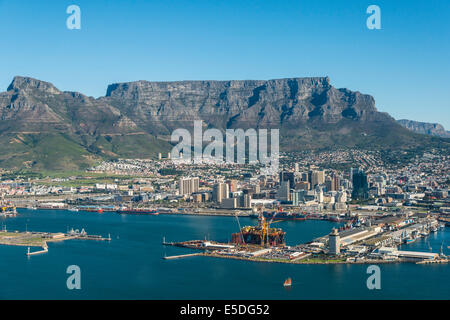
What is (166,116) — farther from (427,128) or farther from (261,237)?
(261,237)

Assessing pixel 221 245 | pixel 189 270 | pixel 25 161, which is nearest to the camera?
pixel 189 270

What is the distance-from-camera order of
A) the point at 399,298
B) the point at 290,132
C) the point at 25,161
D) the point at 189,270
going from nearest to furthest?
the point at 399,298
the point at 189,270
the point at 25,161
the point at 290,132

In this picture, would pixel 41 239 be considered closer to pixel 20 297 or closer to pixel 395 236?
pixel 20 297

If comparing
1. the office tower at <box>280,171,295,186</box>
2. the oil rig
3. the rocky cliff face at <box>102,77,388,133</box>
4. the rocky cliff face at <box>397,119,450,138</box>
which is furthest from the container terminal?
the rocky cliff face at <box>397,119,450,138</box>

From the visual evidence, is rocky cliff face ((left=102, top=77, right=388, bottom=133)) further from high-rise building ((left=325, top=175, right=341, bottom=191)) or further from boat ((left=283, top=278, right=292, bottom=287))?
boat ((left=283, top=278, right=292, bottom=287))

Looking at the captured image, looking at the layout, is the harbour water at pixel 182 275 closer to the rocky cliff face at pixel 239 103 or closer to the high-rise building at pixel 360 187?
the high-rise building at pixel 360 187

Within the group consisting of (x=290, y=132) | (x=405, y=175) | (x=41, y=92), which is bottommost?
(x=405, y=175)

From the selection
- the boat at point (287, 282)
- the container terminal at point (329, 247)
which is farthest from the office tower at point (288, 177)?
the boat at point (287, 282)

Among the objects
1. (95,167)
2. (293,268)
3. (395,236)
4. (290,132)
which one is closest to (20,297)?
(293,268)
